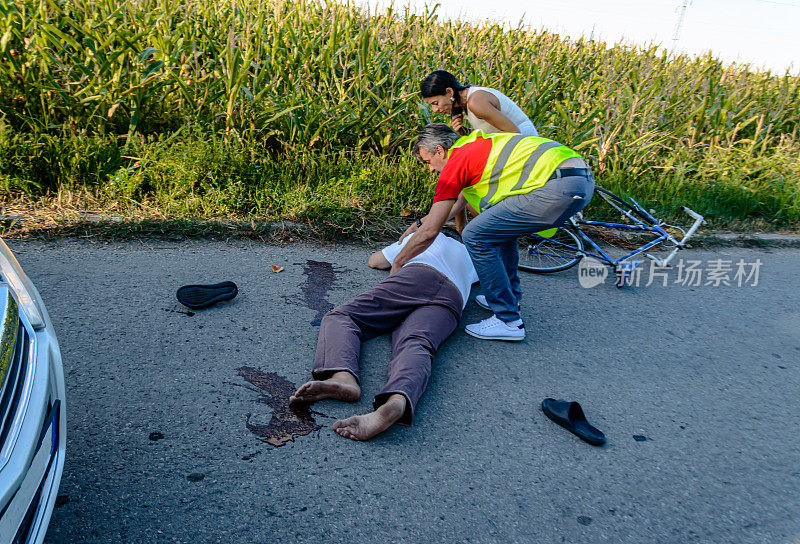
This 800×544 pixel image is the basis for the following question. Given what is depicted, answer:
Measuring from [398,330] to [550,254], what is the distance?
7.57ft

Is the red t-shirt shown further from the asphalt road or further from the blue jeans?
the asphalt road

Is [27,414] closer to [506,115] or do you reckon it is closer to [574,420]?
[574,420]

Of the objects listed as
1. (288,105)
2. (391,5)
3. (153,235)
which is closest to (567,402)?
(153,235)

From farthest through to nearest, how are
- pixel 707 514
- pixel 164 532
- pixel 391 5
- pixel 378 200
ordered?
pixel 391 5
pixel 378 200
pixel 707 514
pixel 164 532

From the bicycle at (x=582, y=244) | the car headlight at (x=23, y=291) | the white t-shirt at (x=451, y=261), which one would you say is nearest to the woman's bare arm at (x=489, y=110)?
the white t-shirt at (x=451, y=261)

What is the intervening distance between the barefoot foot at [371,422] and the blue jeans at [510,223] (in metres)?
1.28

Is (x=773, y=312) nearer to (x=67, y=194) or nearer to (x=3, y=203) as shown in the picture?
(x=67, y=194)

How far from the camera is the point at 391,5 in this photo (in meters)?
7.29

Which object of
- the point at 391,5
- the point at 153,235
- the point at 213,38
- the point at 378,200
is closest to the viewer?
the point at 153,235

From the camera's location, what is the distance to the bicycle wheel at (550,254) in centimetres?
500

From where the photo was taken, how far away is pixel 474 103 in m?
4.11

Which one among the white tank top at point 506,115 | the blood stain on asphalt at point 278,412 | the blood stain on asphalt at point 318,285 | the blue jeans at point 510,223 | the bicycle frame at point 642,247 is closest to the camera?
the blood stain on asphalt at point 278,412

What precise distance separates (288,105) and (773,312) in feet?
15.7

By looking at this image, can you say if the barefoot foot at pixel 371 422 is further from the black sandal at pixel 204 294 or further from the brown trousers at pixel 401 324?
the black sandal at pixel 204 294
